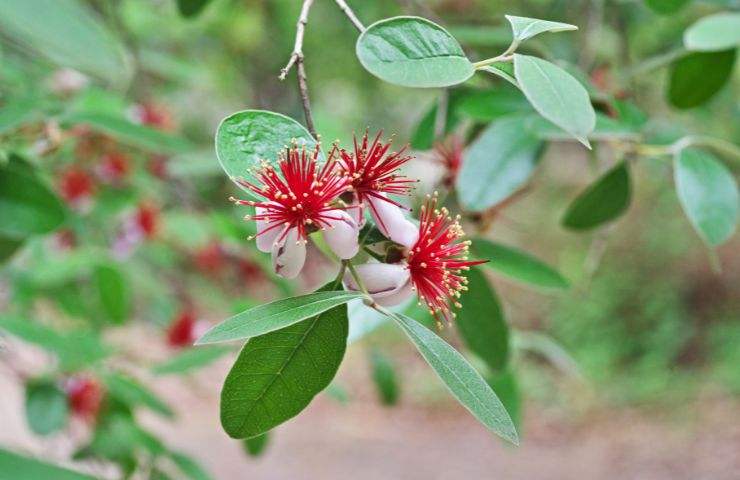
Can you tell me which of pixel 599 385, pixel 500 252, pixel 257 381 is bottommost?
pixel 257 381

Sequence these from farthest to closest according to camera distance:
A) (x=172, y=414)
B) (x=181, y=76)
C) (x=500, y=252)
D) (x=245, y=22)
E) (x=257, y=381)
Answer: (x=245, y=22) → (x=181, y=76) → (x=172, y=414) → (x=500, y=252) → (x=257, y=381)

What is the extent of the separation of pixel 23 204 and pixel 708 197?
0.53 m

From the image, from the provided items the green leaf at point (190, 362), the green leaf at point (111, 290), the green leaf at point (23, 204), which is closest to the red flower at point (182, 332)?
the green leaf at point (111, 290)

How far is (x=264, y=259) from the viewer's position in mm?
1159

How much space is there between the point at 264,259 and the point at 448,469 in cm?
277

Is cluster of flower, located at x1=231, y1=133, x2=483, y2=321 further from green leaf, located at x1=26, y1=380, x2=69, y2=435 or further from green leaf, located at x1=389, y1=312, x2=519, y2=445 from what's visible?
green leaf, located at x1=26, y1=380, x2=69, y2=435

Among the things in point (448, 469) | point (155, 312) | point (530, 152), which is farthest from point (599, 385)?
point (530, 152)

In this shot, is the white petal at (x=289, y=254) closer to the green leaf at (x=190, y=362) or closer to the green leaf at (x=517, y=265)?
the green leaf at (x=517, y=265)

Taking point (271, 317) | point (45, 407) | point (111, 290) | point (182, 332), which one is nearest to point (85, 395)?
point (45, 407)

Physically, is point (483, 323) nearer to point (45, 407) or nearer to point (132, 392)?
point (132, 392)

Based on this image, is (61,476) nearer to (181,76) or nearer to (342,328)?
(342,328)

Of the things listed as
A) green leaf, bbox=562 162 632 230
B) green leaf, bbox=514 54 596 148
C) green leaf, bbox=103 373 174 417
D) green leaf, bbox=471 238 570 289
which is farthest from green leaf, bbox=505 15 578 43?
green leaf, bbox=103 373 174 417

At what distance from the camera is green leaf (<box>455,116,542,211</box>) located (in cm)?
70

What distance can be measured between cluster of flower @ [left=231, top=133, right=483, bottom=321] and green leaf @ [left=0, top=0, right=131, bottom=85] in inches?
5.7
